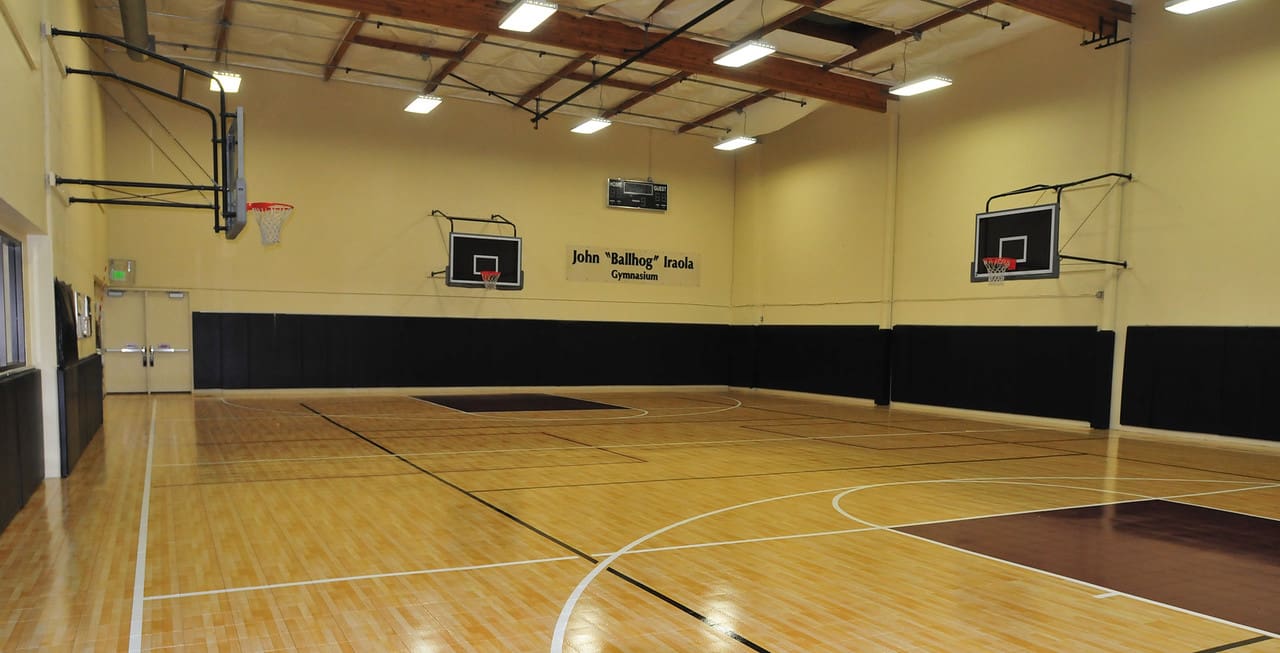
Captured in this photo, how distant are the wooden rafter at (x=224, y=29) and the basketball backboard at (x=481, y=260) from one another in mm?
4855

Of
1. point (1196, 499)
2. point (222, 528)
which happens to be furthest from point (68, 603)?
point (1196, 499)

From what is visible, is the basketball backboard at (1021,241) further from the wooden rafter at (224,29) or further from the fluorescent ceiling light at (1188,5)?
the wooden rafter at (224,29)

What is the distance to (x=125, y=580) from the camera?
4137 millimetres

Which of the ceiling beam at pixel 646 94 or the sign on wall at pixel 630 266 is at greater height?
the ceiling beam at pixel 646 94

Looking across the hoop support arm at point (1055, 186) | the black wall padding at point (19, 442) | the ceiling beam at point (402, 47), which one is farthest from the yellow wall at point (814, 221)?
the black wall padding at point (19, 442)

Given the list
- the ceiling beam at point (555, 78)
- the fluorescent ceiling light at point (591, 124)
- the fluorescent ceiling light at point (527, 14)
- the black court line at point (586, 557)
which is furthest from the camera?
the fluorescent ceiling light at point (591, 124)

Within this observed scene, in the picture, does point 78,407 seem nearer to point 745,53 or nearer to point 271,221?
point 271,221

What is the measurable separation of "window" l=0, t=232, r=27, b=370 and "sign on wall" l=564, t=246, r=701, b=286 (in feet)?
38.8

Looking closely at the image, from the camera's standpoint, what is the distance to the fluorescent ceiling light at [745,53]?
1124cm

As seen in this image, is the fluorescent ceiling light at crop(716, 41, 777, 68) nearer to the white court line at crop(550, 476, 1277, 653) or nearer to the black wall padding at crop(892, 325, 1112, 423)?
the black wall padding at crop(892, 325, 1112, 423)

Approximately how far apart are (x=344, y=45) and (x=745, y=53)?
21.8ft

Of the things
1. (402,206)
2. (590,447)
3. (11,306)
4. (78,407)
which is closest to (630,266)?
(402,206)

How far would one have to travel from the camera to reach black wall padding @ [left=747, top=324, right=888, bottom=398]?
1573 centimetres

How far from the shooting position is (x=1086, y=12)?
1134 centimetres
